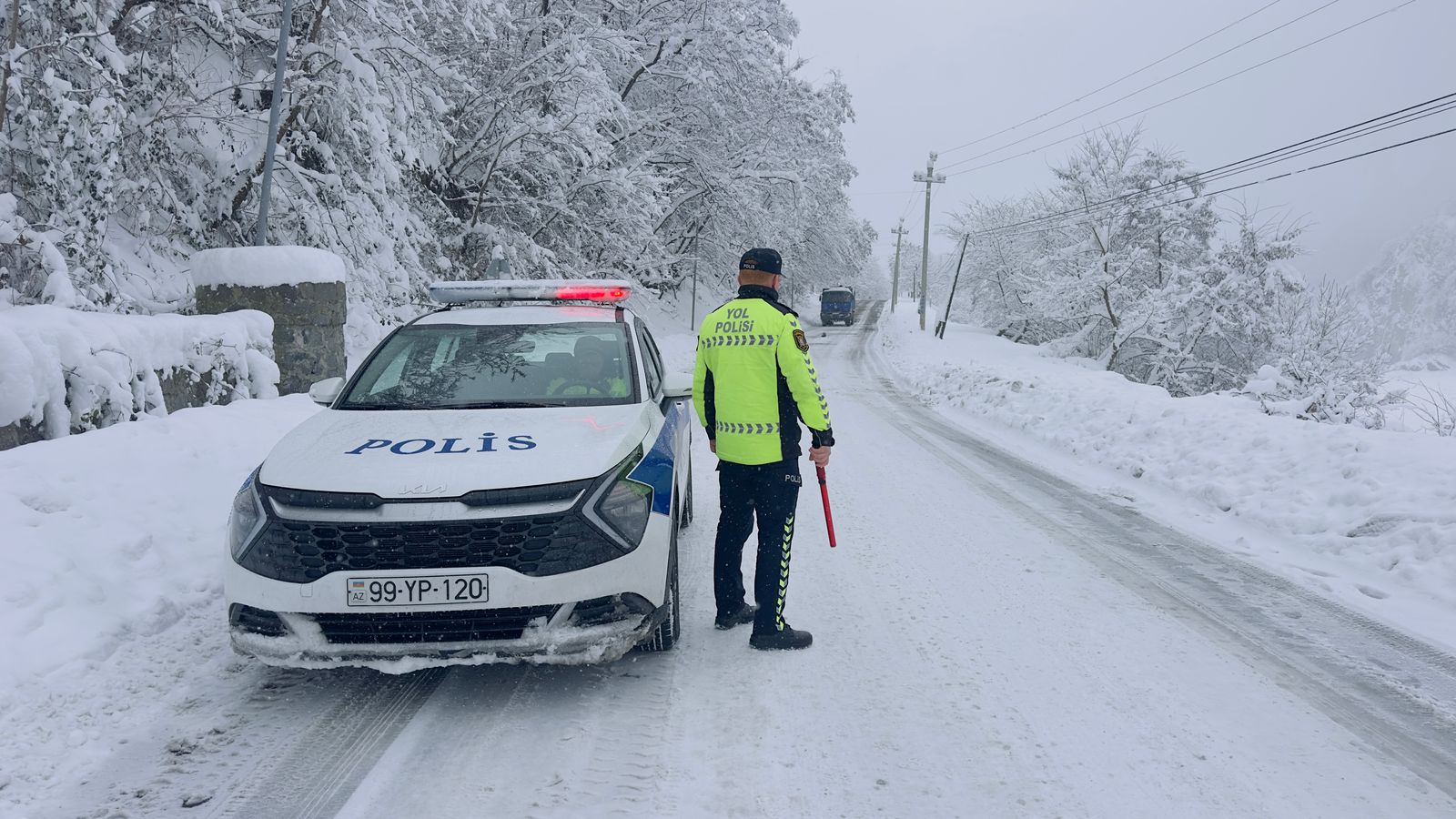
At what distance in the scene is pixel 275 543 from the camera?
130 inches

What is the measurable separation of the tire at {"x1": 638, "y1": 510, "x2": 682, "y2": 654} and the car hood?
0.54 meters

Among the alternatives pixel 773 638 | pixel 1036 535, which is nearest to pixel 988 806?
pixel 773 638

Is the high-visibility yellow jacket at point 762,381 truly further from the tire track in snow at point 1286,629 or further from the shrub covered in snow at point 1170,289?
the shrub covered in snow at point 1170,289

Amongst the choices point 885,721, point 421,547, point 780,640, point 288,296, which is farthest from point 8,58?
point 885,721

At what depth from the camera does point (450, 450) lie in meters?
3.59

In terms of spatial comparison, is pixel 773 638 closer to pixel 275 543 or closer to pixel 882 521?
pixel 275 543

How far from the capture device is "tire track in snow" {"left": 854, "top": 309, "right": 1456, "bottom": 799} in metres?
3.41

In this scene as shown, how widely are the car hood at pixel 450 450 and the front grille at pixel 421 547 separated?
0.14 metres

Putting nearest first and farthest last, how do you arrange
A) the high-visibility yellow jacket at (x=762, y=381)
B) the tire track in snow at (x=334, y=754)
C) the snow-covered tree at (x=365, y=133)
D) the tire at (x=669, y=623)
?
A: the tire track in snow at (x=334, y=754)
the tire at (x=669, y=623)
the high-visibility yellow jacket at (x=762, y=381)
the snow-covered tree at (x=365, y=133)

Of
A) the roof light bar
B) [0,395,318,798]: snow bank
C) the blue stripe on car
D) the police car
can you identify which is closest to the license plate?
the police car

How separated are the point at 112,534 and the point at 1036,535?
552 centimetres

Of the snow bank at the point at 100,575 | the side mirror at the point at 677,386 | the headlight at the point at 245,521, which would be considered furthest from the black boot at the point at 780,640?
the snow bank at the point at 100,575

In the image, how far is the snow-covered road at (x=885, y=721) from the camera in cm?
282

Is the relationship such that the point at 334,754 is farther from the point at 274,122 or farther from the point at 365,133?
the point at 365,133
